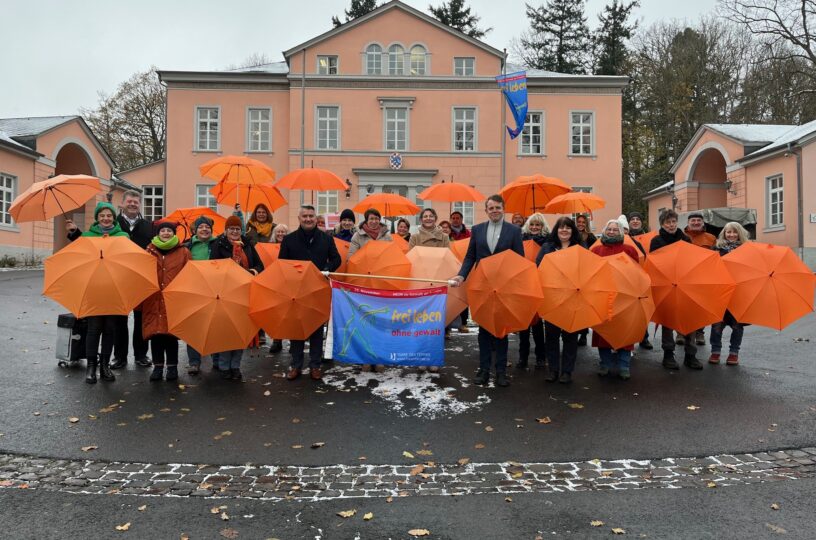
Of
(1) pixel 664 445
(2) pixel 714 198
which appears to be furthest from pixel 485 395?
(2) pixel 714 198

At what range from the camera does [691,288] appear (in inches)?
269

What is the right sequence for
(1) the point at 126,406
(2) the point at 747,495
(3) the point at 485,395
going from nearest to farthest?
1. (2) the point at 747,495
2. (1) the point at 126,406
3. (3) the point at 485,395

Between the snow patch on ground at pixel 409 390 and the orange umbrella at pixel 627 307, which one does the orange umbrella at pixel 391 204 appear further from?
the orange umbrella at pixel 627 307

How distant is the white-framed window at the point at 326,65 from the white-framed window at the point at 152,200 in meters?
11.0

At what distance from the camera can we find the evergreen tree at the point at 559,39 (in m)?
47.2

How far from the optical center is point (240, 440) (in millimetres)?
5109

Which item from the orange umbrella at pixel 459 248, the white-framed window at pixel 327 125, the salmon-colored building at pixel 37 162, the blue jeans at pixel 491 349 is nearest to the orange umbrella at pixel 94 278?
the blue jeans at pixel 491 349

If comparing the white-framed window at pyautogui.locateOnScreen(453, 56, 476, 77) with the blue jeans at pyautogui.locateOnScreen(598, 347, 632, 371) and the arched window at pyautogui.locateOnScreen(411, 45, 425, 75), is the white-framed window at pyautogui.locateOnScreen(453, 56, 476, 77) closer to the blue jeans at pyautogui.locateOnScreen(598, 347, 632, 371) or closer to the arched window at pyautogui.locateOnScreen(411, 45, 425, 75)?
the arched window at pyautogui.locateOnScreen(411, 45, 425, 75)

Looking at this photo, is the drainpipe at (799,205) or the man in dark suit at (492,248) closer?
the man in dark suit at (492,248)

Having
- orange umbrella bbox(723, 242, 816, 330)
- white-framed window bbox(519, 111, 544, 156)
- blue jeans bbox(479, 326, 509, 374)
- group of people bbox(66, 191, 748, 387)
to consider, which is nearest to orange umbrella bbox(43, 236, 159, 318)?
group of people bbox(66, 191, 748, 387)

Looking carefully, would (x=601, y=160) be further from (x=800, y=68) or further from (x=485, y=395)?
(x=485, y=395)

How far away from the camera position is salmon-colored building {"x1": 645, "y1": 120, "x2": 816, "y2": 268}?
20.5 meters

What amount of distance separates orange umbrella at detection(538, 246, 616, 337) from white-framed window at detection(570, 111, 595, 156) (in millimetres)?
26303

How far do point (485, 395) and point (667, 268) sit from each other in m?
2.72
